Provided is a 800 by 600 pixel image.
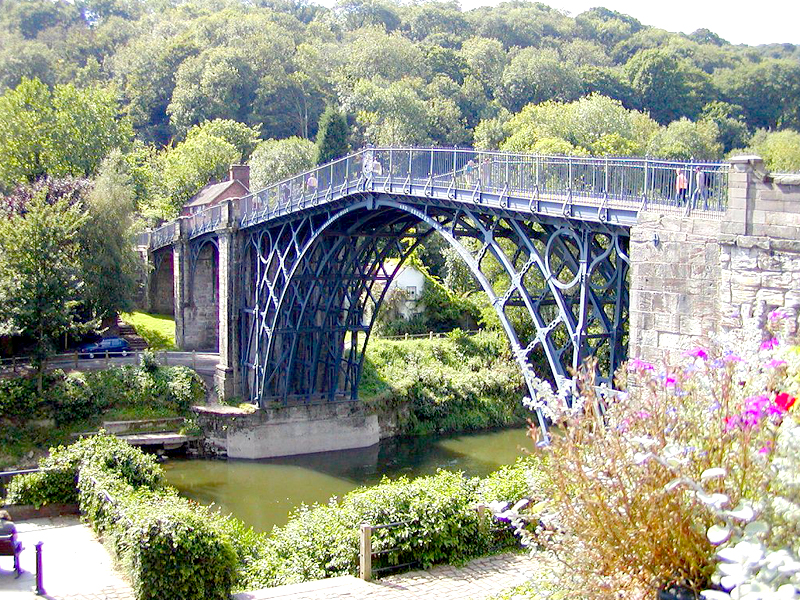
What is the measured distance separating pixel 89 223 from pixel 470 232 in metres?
18.1

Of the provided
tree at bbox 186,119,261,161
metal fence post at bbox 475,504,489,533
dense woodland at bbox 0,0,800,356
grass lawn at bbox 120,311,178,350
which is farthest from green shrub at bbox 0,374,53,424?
tree at bbox 186,119,261,161

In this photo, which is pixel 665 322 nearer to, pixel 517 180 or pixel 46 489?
pixel 517 180

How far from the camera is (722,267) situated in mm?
12398

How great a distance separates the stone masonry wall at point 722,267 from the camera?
11.7 m

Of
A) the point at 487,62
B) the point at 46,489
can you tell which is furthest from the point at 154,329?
the point at 487,62

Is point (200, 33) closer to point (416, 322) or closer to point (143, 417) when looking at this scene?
point (416, 322)

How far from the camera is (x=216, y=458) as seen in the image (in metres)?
32.3

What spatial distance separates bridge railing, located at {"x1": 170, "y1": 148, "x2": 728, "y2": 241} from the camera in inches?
566

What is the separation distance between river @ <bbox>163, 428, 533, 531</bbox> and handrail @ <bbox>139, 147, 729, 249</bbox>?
8.08 meters

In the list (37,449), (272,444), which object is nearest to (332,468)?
(272,444)

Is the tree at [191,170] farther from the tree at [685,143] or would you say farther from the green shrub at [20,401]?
the tree at [685,143]

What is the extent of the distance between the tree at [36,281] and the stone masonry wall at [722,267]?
21087 mm

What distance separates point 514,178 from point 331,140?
116 feet

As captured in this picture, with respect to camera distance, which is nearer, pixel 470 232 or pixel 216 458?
pixel 470 232
